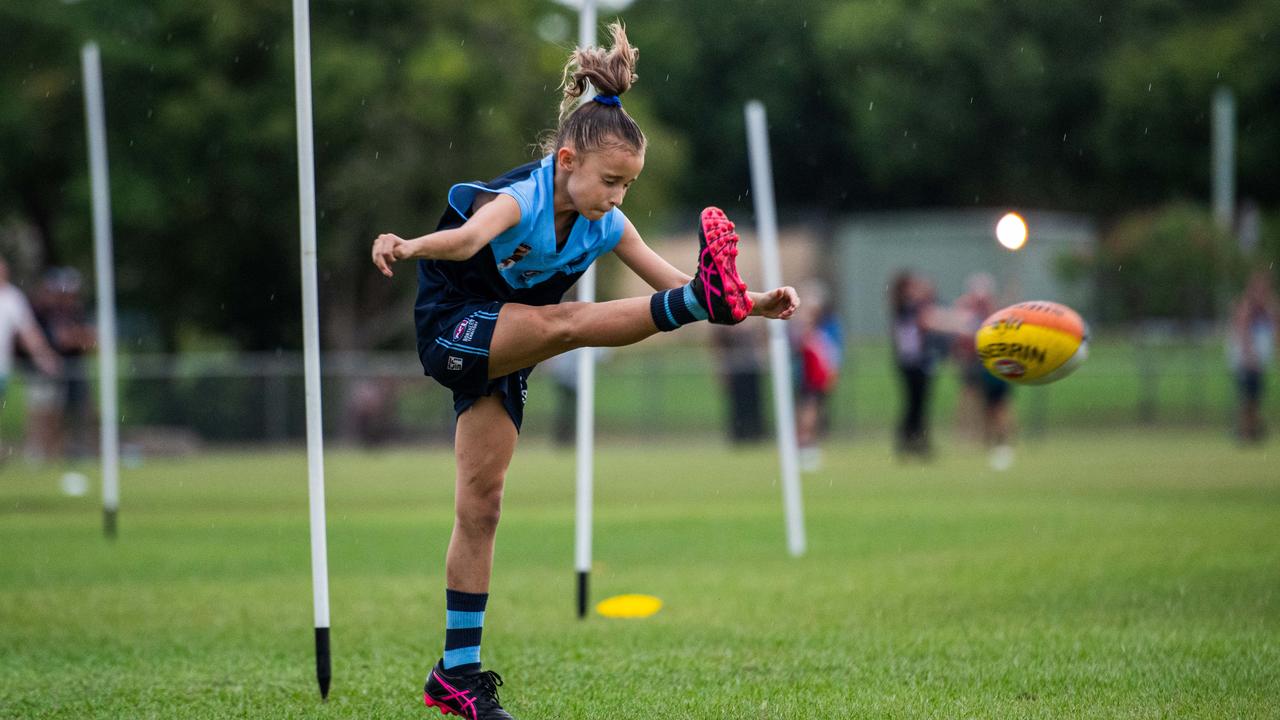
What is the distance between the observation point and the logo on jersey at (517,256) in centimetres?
509

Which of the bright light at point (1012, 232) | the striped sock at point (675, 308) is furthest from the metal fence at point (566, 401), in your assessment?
the striped sock at point (675, 308)

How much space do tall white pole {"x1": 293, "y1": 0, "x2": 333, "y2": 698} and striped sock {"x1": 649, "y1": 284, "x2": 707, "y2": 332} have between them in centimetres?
120

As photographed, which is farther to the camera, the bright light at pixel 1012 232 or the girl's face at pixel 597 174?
the bright light at pixel 1012 232

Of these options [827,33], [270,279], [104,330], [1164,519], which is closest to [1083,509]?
[1164,519]

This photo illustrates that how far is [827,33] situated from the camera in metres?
56.6

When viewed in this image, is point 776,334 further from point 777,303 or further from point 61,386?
point 61,386

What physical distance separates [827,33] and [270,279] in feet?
104

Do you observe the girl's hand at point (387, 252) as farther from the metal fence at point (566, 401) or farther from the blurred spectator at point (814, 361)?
the metal fence at point (566, 401)

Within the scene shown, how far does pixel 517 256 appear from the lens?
5129 millimetres

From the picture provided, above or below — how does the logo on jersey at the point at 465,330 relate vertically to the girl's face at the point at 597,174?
below

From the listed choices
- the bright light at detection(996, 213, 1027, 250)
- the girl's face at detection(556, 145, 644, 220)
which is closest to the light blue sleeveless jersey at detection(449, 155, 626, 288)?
the girl's face at detection(556, 145, 644, 220)

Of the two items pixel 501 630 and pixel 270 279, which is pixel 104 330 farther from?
pixel 270 279

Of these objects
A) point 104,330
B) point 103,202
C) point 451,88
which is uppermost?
point 451,88

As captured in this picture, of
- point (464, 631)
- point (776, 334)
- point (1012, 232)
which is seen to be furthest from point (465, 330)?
point (1012, 232)
